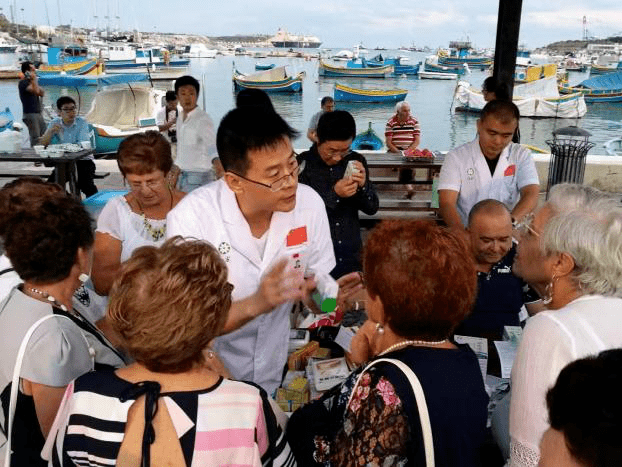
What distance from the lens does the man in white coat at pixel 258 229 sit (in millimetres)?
1957

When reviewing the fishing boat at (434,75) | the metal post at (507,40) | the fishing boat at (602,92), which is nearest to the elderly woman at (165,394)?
the metal post at (507,40)

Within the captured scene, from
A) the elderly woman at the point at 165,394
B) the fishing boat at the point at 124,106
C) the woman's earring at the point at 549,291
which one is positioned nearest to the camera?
the elderly woman at the point at 165,394

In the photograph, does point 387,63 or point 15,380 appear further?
point 387,63

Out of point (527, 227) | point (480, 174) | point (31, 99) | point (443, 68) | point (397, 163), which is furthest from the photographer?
point (443, 68)

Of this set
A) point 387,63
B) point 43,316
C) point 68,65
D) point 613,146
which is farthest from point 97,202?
point 387,63

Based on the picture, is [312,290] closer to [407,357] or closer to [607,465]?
[407,357]

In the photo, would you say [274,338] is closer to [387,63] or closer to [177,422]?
[177,422]

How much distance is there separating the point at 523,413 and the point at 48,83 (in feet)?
151

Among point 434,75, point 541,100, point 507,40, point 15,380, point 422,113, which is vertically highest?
point 507,40

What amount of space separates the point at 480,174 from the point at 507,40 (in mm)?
2726

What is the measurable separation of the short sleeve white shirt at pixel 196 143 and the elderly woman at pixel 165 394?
432cm

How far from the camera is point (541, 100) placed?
109 feet

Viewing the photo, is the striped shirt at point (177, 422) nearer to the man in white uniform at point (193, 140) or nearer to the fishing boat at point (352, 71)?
the man in white uniform at point (193, 140)

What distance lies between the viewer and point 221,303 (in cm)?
139
